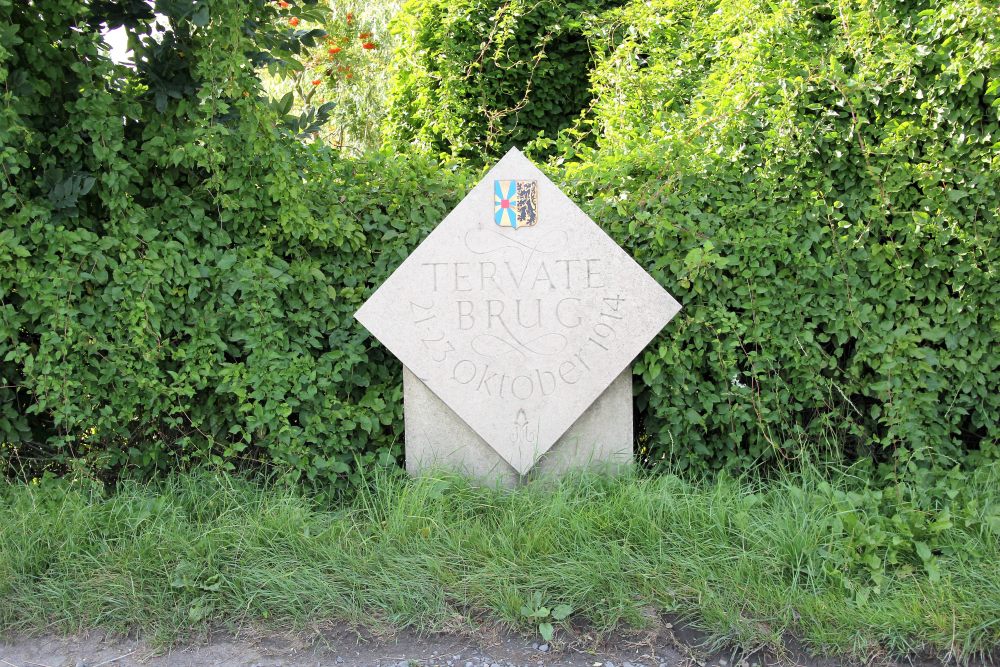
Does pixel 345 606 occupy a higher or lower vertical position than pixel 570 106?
lower

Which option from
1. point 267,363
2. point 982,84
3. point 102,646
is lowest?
point 102,646

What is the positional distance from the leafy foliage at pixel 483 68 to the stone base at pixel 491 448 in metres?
3.26

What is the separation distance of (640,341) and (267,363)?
170cm

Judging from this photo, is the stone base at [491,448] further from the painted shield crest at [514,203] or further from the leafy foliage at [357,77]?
the leafy foliage at [357,77]

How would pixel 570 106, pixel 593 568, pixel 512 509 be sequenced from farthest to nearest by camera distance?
1. pixel 570 106
2. pixel 512 509
3. pixel 593 568

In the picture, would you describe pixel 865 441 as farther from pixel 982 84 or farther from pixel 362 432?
pixel 362 432

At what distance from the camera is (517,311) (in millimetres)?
3840

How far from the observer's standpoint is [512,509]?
3443 millimetres

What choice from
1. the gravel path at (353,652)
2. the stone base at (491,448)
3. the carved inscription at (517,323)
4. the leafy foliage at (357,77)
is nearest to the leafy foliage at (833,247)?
the stone base at (491,448)

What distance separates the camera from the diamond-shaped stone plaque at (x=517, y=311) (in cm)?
379

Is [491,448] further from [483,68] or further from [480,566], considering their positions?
[483,68]

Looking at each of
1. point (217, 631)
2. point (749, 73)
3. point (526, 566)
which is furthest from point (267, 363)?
point (749, 73)

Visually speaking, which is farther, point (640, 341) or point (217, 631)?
point (640, 341)

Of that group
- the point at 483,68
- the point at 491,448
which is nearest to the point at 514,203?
the point at 491,448
